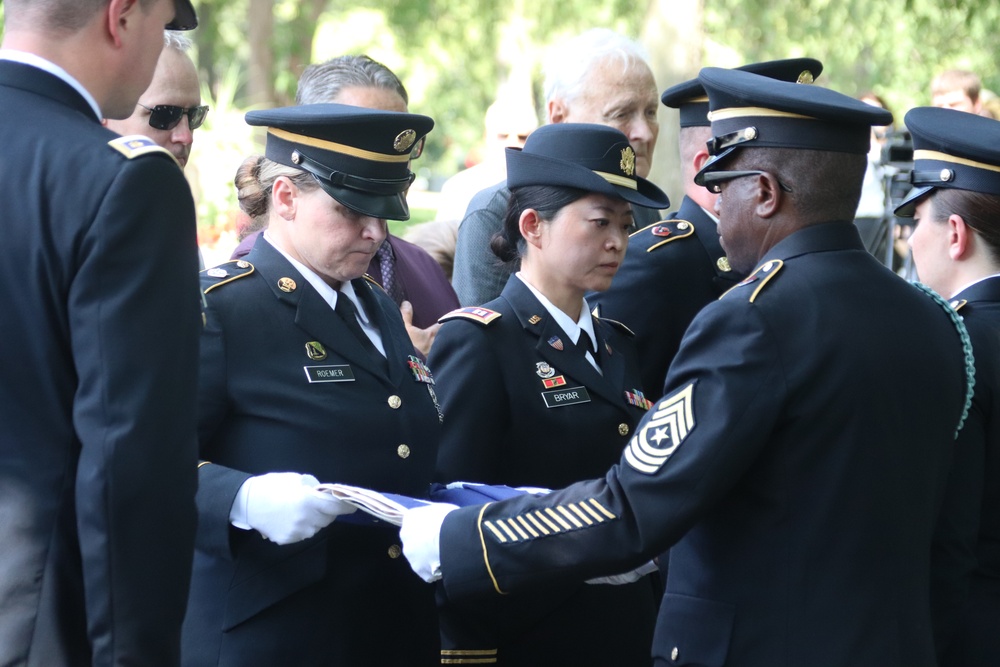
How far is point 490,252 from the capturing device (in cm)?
429

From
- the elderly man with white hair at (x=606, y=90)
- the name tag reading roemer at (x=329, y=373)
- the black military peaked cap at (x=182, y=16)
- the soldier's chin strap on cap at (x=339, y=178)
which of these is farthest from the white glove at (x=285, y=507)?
the elderly man with white hair at (x=606, y=90)

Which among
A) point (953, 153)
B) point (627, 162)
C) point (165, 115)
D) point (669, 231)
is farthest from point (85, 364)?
point (669, 231)

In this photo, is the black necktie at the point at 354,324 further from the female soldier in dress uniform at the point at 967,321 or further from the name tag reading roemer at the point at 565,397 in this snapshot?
the female soldier in dress uniform at the point at 967,321

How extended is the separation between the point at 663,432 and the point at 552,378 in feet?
3.47

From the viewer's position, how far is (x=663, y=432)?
7.82ft

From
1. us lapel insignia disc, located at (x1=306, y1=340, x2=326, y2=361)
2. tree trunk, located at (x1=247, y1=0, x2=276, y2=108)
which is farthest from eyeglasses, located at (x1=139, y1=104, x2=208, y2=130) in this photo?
tree trunk, located at (x1=247, y1=0, x2=276, y2=108)

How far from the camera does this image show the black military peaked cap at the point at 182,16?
7.34 feet

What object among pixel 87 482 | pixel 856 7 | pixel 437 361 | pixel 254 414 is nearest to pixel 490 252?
pixel 437 361

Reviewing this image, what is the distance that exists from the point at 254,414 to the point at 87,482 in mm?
897

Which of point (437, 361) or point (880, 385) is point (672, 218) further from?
point (880, 385)

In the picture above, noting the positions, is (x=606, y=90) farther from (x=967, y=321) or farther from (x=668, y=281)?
(x=967, y=321)

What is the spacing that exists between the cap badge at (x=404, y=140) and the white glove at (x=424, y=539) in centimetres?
100

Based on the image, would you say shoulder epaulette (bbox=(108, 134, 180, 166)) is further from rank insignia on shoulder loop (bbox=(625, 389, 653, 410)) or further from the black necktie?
rank insignia on shoulder loop (bbox=(625, 389, 653, 410))

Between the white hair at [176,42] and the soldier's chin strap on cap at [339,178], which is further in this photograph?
the white hair at [176,42]
